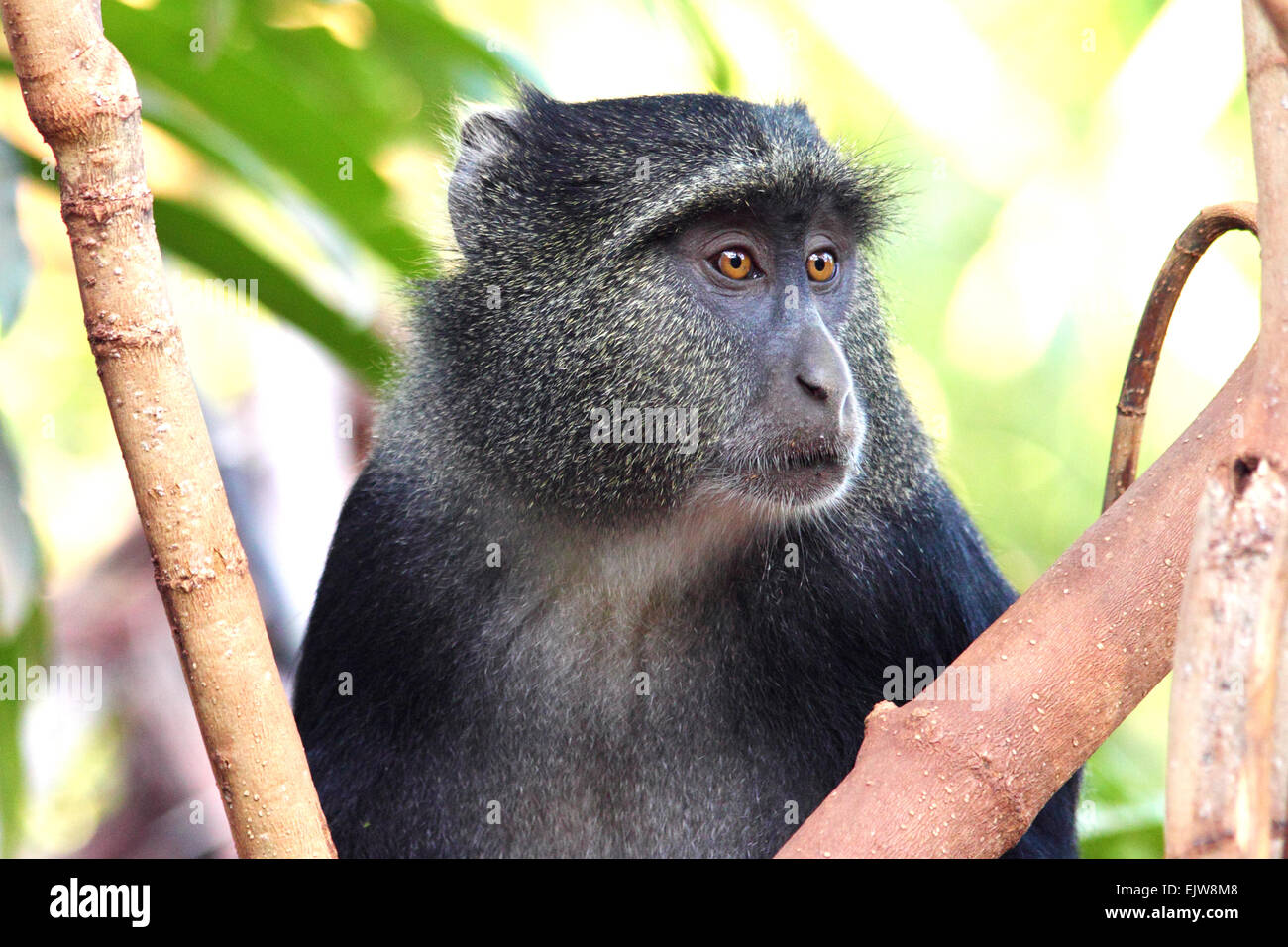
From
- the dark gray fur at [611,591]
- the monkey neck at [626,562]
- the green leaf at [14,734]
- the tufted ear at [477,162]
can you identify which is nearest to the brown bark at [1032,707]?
the dark gray fur at [611,591]

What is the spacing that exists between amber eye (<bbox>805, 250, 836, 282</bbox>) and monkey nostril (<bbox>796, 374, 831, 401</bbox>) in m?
0.64

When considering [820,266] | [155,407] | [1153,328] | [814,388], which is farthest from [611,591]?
[155,407]

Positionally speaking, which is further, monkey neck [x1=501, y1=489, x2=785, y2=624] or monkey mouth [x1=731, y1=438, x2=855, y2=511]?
monkey neck [x1=501, y1=489, x2=785, y2=624]

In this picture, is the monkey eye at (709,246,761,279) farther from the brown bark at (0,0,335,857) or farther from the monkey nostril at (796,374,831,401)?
the brown bark at (0,0,335,857)

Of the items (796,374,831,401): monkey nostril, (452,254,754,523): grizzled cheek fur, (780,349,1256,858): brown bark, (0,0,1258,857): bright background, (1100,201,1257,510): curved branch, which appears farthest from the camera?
(0,0,1258,857): bright background

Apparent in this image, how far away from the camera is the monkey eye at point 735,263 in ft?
13.9

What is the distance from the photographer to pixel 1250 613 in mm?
1720

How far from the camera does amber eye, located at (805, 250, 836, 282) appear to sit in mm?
4449

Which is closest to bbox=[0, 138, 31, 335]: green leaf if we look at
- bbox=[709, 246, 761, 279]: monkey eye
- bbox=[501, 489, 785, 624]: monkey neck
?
bbox=[501, 489, 785, 624]: monkey neck

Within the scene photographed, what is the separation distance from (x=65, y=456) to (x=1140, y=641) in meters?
8.59

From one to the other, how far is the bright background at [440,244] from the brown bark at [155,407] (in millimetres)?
2374

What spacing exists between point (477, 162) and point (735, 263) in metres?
1.07

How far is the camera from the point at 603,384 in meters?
4.24

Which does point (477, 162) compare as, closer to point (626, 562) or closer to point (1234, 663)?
point (626, 562)
